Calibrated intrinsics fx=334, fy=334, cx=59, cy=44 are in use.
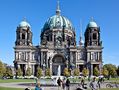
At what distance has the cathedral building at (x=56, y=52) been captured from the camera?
137125 mm

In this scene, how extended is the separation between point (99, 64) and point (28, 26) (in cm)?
3518

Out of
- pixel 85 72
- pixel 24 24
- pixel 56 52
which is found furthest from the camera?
pixel 24 24

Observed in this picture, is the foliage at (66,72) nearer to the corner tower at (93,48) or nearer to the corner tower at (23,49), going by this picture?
the corner tower at (93,48)

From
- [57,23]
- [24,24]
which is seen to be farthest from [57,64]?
[24,24]

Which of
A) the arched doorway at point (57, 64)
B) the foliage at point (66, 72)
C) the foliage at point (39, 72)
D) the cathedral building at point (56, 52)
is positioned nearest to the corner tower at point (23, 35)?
the cathedral building at point (56, 52)

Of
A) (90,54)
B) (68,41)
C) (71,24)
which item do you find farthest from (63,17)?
(90,54)

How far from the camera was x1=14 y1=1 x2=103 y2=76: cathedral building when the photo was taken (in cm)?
13712

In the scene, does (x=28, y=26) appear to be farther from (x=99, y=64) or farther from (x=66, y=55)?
(x=99, y=64)

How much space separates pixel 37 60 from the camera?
138 meters

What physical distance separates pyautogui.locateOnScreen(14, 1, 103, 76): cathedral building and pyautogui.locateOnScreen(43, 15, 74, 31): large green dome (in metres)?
7.24

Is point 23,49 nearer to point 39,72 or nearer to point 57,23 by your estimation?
point 39,72

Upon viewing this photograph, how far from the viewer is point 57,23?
154750 millimetres

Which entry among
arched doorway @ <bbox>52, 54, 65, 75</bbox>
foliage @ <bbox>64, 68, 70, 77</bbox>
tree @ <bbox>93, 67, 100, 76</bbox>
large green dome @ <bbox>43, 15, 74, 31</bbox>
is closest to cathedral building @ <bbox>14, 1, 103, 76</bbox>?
arched doorway @ <bbox>52, 54, 65, 75</bbox>

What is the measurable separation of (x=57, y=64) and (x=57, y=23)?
21683 millimetres
